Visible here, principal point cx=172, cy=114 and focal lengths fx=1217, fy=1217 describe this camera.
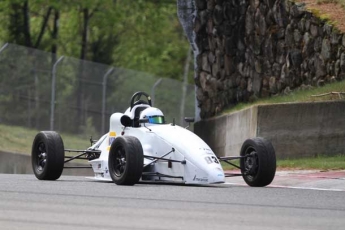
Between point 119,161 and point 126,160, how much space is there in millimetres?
685

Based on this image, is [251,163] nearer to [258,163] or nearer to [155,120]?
[258,163]

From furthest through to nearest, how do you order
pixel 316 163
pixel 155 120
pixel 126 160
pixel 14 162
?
pixel 14 162 < pixel 316 163 < pixel 155 120 < pixel 126 160

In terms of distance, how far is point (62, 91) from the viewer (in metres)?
34.7

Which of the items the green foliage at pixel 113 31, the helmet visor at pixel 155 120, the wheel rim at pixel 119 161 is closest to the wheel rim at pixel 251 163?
the helmet visor at pixel 155 120

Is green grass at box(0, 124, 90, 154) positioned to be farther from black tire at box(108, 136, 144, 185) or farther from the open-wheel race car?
black tire at box(108, 136, 144, 185)

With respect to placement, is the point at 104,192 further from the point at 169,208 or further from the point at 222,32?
the point at 222,32

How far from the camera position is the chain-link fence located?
33.7m

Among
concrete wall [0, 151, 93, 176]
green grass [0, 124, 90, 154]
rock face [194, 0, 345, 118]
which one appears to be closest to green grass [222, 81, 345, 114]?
rock face [194, 0, 345, 118]

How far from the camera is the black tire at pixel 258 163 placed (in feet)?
56.6

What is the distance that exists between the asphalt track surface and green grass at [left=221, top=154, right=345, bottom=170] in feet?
11.6

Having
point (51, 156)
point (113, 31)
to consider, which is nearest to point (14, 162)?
point (51, 156)

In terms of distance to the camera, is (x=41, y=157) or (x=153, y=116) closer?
(x=153, y=116)

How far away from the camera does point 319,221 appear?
41.8 feet

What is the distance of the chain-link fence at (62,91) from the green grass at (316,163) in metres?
12.9
